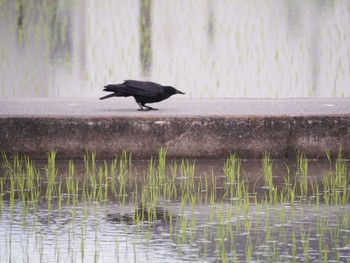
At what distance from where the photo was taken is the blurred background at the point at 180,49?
37.4 feet

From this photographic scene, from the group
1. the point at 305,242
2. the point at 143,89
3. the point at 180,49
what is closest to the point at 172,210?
the point at 305,242

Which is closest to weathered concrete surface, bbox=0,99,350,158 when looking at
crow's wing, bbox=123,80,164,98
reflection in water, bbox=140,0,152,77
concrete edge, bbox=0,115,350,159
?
concrete edge, bbox=0,115,350,159

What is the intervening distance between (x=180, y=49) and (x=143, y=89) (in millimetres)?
7437

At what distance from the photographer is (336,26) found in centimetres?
1662

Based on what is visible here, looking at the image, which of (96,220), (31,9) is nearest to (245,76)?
(96,220)

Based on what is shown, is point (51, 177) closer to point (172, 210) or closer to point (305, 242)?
point (172, 210)

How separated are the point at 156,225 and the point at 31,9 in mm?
15725

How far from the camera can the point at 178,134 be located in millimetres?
7047

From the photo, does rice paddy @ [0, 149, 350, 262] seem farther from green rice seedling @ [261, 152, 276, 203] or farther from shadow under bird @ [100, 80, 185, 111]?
shadow under bird @ [100, 80, 185, 111]

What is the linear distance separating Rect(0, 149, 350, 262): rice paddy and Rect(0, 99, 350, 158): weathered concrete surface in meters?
0.08

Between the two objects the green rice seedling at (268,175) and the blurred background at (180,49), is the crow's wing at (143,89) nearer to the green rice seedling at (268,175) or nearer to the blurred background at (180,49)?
the green rice seedling at (268,175)

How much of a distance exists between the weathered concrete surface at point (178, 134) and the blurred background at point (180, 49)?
3342 mm

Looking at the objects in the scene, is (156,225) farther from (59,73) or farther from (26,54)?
(26,54)

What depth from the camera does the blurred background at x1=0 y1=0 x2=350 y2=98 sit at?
449 inches
